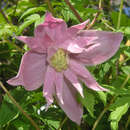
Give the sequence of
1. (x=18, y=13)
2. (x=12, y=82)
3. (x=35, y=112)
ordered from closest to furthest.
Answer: (x=12, y=82)
(x=35, y=112)
(x=18, y=13)

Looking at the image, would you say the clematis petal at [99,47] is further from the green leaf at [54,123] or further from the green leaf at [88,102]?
the green leaf at [54,123]

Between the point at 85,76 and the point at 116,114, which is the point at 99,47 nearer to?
the point at 85,76

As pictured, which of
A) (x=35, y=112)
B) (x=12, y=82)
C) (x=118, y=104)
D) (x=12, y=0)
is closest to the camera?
(x=12, y=82)

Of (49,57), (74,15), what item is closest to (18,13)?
(74,15)

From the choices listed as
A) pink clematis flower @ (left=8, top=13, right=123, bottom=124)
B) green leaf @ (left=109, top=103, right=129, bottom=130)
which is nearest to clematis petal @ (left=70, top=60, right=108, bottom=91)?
pink clematis flower @ (left=8, top=13, right=123, bottom=124)

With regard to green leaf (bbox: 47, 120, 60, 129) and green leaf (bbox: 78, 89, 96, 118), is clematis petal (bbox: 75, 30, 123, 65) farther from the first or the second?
green leaf (bbox: 47, 120, 60, 129)

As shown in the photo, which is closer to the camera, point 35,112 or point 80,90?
point 80,90

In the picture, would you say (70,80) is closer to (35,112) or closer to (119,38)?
(119,38)

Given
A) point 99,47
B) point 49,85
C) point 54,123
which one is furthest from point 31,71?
point 54,123
